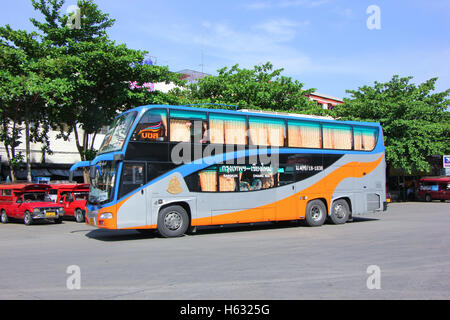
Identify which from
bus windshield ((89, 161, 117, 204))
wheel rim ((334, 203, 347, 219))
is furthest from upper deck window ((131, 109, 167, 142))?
wheel rim ((334, 203, 347, 219))

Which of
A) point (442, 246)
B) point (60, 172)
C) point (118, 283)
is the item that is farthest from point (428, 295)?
point (60, 172)

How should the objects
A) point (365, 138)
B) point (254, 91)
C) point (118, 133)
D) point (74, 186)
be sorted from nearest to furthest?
point (118, 133) → point (365, 138) → point (74, 186) → point (254, 91)

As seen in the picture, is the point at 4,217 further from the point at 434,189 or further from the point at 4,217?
the point at 434,189

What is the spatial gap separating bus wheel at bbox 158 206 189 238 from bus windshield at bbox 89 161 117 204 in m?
1.79

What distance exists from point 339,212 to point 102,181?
967 cm

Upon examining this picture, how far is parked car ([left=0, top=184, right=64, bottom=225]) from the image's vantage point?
20094mm

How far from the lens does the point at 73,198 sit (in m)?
22.2

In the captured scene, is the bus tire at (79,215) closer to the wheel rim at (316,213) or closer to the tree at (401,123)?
the wheel rim at (316,213)

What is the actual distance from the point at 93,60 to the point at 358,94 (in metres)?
23.6

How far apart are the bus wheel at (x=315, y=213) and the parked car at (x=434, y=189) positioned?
85.7 ft

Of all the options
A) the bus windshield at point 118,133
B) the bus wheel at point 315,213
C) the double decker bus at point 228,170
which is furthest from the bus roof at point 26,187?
the bus wheel at point 315,213

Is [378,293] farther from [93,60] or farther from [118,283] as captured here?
[93,60]

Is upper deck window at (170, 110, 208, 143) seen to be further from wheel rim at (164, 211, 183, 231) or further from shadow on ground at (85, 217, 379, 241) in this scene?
shadow on ground at (85, 217, 379, 241)

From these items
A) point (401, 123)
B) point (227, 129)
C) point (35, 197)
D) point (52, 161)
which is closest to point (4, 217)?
point (35, 197)
